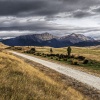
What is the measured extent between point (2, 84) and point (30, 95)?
199 cm

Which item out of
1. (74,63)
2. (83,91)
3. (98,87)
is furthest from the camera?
(74,63)

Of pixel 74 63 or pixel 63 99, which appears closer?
pixel 63 99

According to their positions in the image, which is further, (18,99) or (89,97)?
(89,97)

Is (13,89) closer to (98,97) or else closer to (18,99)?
(18,99)

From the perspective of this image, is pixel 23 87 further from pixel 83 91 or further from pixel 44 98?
pixel 83 91

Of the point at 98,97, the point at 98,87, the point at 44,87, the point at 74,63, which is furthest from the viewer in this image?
the point at 74,63

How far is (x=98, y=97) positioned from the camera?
15531mm

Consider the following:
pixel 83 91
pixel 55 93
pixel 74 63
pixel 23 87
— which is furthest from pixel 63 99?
pixel 74 63

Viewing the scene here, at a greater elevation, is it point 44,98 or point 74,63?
point 44,98

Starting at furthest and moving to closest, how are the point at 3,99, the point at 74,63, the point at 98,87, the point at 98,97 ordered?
the point at 74,63 < the point at 98,87 < the point at 98,97 < the point at 3,99

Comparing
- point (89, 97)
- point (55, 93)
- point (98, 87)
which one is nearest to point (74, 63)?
point (98, 87)

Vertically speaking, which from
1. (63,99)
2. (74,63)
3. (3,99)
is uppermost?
(3,99)

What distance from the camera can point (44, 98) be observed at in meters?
10.7

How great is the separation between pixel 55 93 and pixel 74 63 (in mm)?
30654
